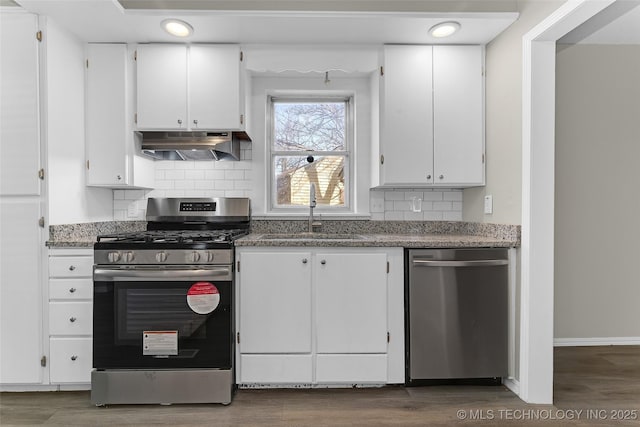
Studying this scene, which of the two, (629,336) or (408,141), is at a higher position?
(408,141)

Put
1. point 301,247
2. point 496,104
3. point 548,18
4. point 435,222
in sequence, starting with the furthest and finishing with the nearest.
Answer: point 435,222 → point 496,104 → point 301,247 → point 548,18

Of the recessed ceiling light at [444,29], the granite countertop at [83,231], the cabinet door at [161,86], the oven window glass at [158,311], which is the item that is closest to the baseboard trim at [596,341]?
the recessed ceiling light at [444,29]

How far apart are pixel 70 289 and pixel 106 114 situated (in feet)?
3.99

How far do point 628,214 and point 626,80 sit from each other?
1.10 metres

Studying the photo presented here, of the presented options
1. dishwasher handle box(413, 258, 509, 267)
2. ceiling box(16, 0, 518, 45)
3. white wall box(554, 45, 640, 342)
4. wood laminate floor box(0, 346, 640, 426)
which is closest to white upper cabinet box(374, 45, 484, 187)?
ceiling box(16, 0, 518, 45)

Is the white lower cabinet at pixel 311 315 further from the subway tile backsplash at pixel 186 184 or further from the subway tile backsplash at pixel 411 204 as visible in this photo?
the subway tile backsplash at pixel 186 184

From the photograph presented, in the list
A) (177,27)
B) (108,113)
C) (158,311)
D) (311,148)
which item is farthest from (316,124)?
(158,311)

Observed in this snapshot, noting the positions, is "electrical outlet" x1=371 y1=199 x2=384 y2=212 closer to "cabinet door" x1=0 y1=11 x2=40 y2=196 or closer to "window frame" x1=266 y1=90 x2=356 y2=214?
"window frame" x1=266 y1=90 x2=356 y2=214

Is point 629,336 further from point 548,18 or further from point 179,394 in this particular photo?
point 179,394

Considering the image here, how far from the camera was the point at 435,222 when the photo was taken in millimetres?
2979

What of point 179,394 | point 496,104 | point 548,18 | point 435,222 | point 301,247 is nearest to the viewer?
point 548,18

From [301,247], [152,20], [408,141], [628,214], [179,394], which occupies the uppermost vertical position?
[152,20]

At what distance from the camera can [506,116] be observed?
2.36 metres

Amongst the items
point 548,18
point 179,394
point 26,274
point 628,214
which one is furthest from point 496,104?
point 26,274
